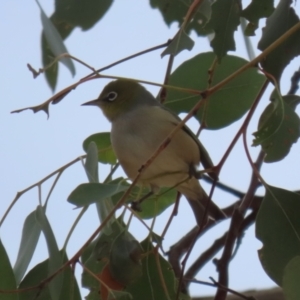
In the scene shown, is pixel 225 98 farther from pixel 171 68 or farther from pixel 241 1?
pixel 241 1

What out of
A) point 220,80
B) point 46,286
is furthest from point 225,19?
point 46,286

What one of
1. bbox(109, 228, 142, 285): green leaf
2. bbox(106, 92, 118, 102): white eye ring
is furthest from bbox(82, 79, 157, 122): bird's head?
bbox(109, 228, 142, 285): green leaf

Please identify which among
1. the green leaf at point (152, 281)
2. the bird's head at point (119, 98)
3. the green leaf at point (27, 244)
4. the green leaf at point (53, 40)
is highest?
the bird's head at point (119, 98)

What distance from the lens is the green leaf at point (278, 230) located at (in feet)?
5.16

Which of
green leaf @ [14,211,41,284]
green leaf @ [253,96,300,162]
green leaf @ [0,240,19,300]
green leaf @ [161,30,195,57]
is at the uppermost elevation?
green leaf @ [161,30,195,57]

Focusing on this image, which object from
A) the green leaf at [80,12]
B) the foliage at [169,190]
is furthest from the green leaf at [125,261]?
the green leaf at [80,12]

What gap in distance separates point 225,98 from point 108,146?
480mm

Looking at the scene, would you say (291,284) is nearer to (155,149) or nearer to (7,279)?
(7,279)

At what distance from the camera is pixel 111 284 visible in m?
1.62

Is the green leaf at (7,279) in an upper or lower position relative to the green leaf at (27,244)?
lower

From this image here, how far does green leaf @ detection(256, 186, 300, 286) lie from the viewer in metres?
1.57

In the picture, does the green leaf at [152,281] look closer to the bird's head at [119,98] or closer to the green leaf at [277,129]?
the green leaf at [277,129]

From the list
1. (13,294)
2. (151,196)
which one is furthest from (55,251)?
(151,196)

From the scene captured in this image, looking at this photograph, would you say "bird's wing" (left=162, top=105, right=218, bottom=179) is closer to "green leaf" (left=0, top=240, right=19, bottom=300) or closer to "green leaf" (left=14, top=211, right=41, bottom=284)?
"green leaf" (left=14, top=211, right=41, bottom=284)
